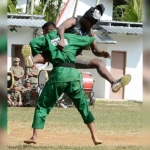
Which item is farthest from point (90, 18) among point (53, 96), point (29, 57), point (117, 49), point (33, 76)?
point (117, 49)

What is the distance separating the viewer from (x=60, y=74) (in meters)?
6.68

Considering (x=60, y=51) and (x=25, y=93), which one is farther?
(x=25, y=93)

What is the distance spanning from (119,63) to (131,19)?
3257 millimetres

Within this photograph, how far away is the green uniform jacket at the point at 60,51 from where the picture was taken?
6531mm

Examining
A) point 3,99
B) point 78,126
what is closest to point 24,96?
point 78,126

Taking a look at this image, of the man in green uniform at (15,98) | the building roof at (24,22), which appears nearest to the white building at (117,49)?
the building roof at (24,22)

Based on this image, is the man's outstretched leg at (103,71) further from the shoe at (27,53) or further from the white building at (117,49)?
the white building at (117,49)

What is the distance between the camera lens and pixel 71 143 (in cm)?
801

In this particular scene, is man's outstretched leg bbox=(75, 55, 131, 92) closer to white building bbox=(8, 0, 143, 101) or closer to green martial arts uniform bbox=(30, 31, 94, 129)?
green martial arts uniform bbox=(30, 31, 94, 129)

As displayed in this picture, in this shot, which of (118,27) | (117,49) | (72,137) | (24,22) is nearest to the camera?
(72,137)

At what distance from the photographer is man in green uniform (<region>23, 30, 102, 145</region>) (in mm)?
6559

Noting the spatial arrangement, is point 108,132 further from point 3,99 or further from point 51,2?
point 51,2

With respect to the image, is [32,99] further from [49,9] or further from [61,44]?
[61,44]

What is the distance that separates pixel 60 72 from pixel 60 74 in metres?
0.03
